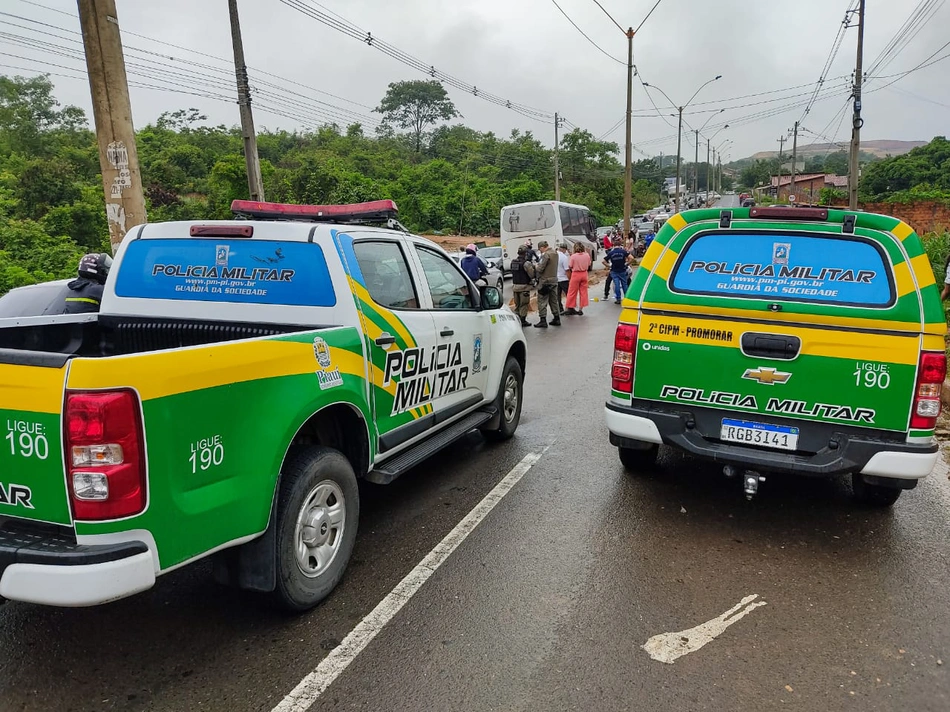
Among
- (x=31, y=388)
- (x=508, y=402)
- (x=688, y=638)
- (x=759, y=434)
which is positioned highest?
(x=31, y=388)

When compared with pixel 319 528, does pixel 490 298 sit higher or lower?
higher

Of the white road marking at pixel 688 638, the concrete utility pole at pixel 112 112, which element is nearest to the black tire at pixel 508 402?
the white road marking at pixel 688 638

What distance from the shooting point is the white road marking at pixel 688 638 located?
304cm

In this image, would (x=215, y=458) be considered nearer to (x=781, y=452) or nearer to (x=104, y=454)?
(x=104, y=454)

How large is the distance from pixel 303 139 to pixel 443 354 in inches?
2191

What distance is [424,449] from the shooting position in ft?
14.7

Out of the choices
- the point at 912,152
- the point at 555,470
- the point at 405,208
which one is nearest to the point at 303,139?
the point at 405,208

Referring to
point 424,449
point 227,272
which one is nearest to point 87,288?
point 227,272

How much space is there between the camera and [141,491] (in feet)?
8.05

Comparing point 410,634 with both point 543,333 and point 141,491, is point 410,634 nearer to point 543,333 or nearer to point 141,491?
point 141,491

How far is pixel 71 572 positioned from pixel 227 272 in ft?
6.99

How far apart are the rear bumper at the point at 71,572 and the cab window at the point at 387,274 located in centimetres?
202

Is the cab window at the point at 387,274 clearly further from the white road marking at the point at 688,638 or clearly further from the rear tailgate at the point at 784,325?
the white road marking at the point at 688,638

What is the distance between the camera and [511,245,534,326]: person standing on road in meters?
13.6
